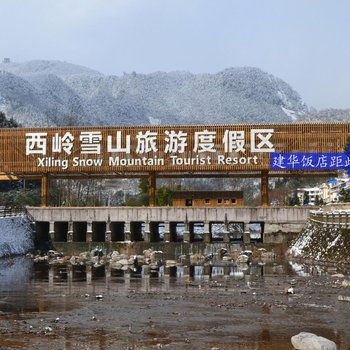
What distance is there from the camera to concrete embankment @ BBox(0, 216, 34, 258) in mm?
62750

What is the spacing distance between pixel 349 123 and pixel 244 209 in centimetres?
1335

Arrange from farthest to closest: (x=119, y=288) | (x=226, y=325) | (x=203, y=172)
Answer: (x=203, y=172) → (x=119, y=288) → (x=226, y=325)

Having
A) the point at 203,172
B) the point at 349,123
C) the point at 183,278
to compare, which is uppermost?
the point at 349,123

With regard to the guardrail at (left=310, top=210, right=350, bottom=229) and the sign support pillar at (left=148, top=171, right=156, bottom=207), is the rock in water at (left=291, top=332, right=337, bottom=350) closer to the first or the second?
the guardrail at (left=310, top=210, right=350, bottom=229)

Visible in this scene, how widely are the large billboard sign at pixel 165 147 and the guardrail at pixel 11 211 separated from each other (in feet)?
19.9

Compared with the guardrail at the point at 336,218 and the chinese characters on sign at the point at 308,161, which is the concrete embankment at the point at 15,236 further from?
the guardrail at the point at 336,218

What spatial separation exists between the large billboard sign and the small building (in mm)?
2581

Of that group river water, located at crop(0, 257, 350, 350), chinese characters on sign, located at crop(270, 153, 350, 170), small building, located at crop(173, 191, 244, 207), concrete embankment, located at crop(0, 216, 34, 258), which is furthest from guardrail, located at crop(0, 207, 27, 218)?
chinese characters on sign, located at crop(270, 153, 350, 170)

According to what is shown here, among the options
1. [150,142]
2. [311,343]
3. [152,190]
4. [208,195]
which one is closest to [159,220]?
[152,190]

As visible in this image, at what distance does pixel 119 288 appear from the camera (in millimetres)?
38375

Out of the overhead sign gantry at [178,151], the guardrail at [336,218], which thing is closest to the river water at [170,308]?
the guardrail at [336,218]

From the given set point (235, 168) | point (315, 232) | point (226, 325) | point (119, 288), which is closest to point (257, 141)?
point (235, 168)

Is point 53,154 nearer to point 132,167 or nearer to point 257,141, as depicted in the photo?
point 132,167

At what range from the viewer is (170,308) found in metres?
30.7
